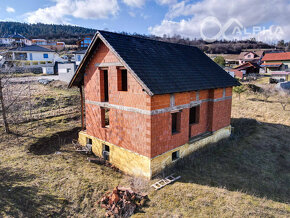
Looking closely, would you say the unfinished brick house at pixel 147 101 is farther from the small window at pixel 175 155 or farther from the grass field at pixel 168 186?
the grass field at pixel 168 186

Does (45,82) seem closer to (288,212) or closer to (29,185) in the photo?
(29,185)

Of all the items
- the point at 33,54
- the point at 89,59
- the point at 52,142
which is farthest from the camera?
the point at 33,54

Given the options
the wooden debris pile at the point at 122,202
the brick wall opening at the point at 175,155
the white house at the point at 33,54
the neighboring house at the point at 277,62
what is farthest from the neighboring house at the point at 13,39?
the neighboring house at the point at 277,62

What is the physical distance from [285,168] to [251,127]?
6.78 m

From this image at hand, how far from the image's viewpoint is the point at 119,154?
1182 centimetres

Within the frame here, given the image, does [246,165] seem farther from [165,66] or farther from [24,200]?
[24,200]

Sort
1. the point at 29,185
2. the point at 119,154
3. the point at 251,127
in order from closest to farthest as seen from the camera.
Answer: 1. the point at 29,185
2. the point at 119,154
3. the point at 251,127

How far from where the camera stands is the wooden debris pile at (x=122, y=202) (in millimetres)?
8164

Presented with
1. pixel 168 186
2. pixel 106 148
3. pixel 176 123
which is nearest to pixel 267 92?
pixel 176 123

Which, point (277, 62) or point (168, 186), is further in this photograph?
point (277, 62)

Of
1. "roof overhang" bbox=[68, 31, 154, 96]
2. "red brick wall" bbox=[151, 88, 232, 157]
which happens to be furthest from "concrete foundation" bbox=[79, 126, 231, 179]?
"roof overhang" bbox=[68, 31, 154, 96]

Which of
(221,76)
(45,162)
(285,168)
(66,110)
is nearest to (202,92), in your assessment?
(221,76)

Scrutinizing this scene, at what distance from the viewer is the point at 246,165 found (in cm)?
1209

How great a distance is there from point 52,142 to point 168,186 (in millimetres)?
10121
